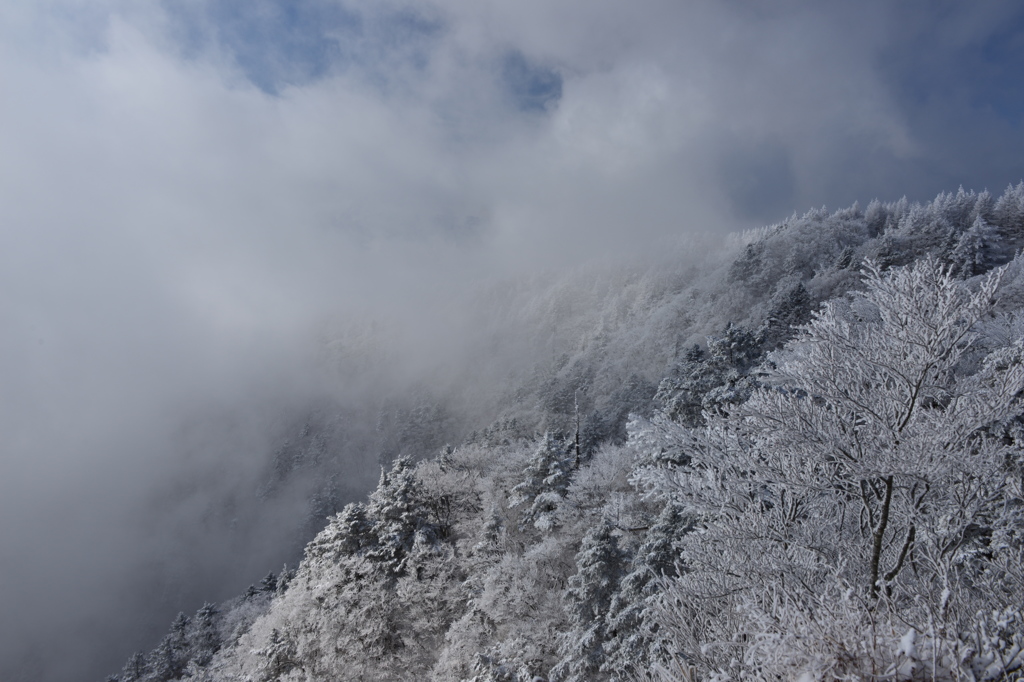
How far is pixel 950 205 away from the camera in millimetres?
80062

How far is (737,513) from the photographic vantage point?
396 inches

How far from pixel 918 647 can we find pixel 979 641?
102 cm

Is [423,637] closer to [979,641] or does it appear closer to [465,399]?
[979,641]

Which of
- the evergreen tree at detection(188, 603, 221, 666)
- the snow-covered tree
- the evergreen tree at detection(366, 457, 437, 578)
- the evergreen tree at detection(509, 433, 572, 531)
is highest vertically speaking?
the evergreen tree at detection(188, 603, 221, 666)

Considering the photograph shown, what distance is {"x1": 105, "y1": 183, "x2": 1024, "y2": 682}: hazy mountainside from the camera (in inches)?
292

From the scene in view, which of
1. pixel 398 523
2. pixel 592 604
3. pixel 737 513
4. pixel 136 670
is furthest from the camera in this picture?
pixel 136 670

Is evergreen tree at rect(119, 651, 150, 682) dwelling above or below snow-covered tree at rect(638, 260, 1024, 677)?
above

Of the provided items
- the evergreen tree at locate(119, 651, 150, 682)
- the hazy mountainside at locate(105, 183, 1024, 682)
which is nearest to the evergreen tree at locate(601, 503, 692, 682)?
the hazy mountainside at locate(105, 183, 1024, 682)

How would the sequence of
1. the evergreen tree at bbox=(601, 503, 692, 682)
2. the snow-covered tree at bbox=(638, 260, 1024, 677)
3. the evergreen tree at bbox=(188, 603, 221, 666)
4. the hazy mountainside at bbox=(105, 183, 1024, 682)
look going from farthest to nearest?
the evergreen tree at bbox=(188, 603, 221, 666) < the evergreen tree at bbox=(601, 503, 692, 682) < the snow-covered tree at bbox=(638, 260, 1024, 677) < the hazy mountainside at bbox=(105, 183, 1024, 682)

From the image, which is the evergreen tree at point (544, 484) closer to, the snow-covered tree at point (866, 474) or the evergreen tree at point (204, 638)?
the snow-covered tree at point (866, 474)

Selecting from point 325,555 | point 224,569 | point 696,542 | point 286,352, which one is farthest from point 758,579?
point 286,352

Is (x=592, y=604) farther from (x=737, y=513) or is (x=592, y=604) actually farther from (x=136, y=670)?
(x=136, y=670)

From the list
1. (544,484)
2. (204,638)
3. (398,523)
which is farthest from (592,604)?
(204,638)

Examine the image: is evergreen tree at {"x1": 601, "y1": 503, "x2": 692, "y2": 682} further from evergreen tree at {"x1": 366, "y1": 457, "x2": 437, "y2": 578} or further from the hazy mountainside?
evergreen tree at {"x1": 366, "y1": 457, "x2": 437, "y2": 578}
